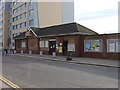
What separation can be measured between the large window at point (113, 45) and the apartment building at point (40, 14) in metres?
34.0

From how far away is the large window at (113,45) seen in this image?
19.7 meters

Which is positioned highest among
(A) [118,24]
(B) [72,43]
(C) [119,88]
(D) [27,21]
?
(D) [27,21]

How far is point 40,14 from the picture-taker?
5228 centimetres

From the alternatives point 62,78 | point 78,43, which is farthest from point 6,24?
point 62,78

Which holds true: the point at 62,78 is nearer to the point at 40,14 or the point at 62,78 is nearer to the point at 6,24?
the point at 40,14

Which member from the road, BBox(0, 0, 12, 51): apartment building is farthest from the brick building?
BBox(0, 0, 12, 51): apartment building

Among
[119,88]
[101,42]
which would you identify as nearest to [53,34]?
[101,42]

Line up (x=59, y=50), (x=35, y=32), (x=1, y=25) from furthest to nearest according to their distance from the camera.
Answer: (x=1, y=25) → (x=35, y=32) → (x=59, y=50)

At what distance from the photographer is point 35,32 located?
114ft

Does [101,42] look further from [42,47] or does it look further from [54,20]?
[54,20]

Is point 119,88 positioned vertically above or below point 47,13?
below

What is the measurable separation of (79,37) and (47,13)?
31624 millimetres

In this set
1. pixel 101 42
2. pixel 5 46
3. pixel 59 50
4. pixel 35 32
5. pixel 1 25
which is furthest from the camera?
pixel 1 25

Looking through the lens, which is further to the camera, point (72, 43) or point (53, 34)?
point (53, 34)
